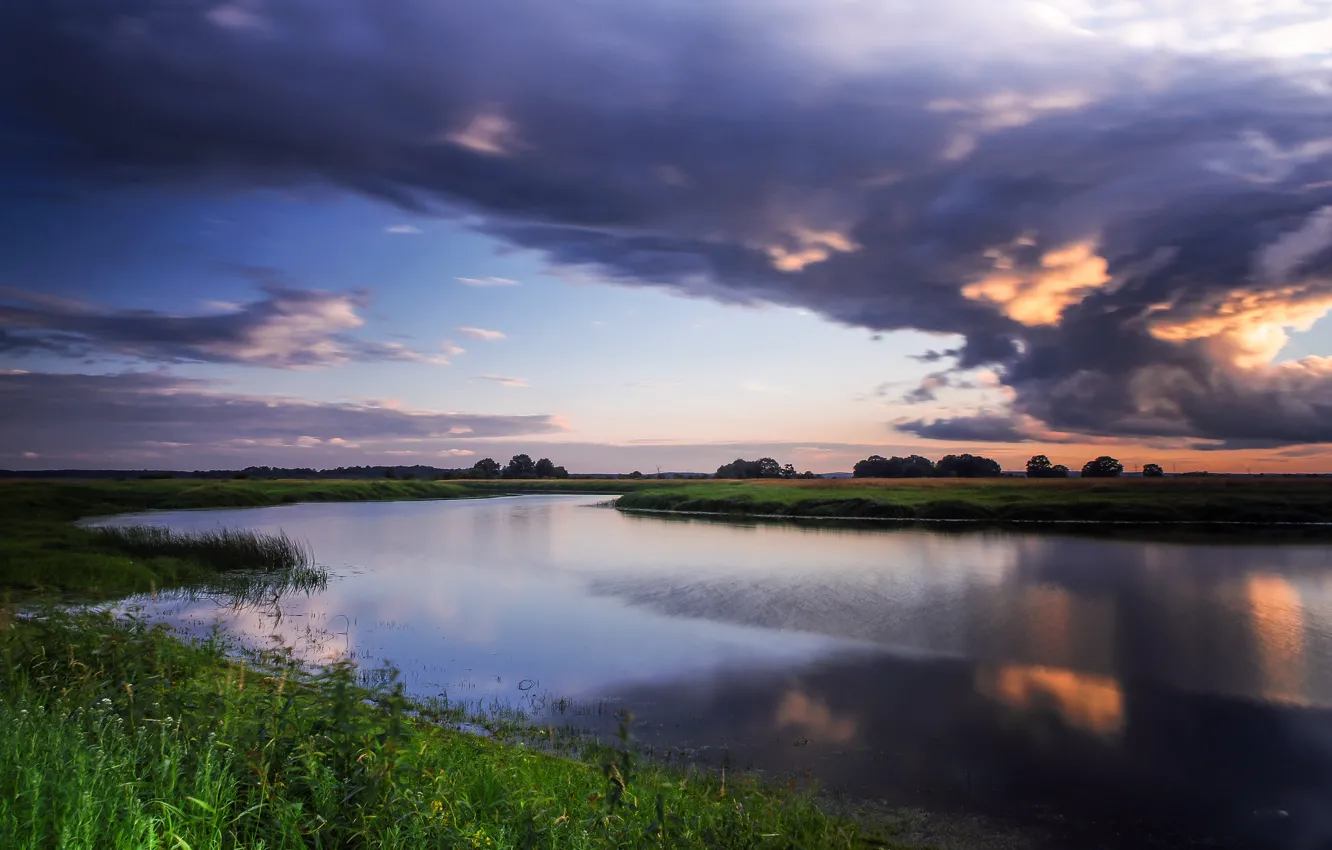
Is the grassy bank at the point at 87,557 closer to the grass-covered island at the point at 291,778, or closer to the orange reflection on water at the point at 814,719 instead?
the grass-covered island at the point at 291,778

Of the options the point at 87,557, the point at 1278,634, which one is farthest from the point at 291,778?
the point at 87,557

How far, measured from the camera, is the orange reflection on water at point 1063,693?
525 inches

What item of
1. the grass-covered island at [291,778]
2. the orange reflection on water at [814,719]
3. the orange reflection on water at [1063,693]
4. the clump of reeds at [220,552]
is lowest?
the orange reflection on water at [1063,693]

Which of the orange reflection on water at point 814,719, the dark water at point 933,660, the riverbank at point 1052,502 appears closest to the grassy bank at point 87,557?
the dark water at point 933,660

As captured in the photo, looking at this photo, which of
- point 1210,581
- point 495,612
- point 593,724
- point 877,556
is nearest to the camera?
point 593,724

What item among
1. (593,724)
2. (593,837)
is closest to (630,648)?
(593,724)

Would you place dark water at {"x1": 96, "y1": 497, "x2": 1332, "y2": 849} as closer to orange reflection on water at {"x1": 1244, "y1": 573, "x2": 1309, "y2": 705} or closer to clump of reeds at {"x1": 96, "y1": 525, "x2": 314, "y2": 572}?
orange reflection on water at {"x1": 1244, "y1": 573, "x2": 1309, "y2": 705}

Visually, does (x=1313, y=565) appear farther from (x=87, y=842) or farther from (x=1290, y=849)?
(x=87, y=842)

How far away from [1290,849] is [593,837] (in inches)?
330

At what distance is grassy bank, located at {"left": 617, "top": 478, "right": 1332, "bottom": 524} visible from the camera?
55.3m

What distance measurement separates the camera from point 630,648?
1859cm

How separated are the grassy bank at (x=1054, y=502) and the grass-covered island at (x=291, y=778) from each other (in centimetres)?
5429

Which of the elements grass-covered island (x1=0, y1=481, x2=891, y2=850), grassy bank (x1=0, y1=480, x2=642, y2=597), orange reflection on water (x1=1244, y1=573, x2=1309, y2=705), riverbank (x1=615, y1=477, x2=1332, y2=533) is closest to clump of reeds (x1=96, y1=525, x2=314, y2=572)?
grassy bank (x1=0, y1=480, x2=642, y2=597)

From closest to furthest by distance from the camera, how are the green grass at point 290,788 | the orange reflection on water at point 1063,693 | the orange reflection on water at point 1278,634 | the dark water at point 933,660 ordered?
the green grass at point 290,788, the dark water at point 933,660, the orange reflection on water at point 1063,693, the orange reflection on water at point 1278,634
